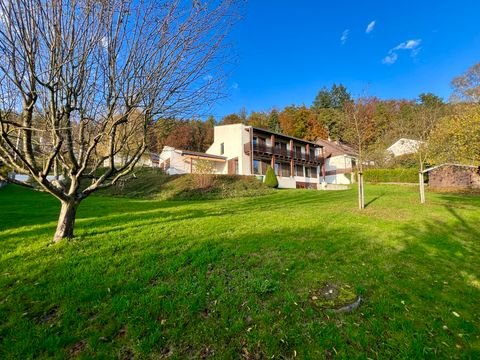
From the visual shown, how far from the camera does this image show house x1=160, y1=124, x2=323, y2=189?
28.0 m

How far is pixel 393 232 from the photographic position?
661 centimetres

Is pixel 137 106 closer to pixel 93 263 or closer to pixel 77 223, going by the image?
pixel 93 263

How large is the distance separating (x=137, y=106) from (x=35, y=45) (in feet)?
5.77

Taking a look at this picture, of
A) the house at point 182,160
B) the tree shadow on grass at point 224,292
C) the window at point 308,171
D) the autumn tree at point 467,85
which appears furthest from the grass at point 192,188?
the autumn tree at point 467,85

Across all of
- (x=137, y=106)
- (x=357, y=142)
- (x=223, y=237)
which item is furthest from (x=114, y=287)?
(x=357, y=142)

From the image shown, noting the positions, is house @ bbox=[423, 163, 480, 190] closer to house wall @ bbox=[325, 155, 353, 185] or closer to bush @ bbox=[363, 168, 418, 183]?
bush @ bbox=[363, 168, 418, 183]

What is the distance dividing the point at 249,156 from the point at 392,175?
16.0 metres

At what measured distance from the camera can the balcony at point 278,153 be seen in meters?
28.8

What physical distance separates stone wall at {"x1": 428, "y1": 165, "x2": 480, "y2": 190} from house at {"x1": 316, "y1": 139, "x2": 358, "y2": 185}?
602 inches

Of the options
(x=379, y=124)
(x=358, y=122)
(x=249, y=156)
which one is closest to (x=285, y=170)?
(x=249, y=156)

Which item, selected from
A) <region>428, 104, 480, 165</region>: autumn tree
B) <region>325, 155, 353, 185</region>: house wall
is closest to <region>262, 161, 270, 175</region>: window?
<region>325, 155, 353, 185</region>: house wall

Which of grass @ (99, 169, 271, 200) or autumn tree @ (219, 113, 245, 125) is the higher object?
autumn tree @ (219, 113, 245, 125)

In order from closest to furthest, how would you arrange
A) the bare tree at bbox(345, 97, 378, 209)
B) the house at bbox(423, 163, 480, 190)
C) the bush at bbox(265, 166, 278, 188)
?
the bare tree at bbox(345, 97, 378, 209) < the house at bbox(423, 163, 480, 190) < the bush at bbox(265, 166, 278, 188)

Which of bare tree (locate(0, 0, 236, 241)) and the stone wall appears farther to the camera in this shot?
the stone wall
